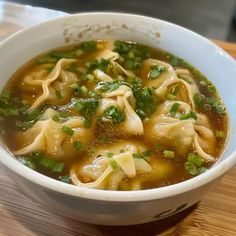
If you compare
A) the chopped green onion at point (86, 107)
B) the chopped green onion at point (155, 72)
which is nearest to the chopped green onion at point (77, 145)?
the chopped green onion at point (86, 107)

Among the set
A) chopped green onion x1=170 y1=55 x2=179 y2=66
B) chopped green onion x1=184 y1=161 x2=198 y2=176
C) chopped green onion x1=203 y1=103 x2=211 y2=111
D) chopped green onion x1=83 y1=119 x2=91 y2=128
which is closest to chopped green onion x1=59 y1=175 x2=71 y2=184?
chopped green onion x1=83 y1=119 x2=91 y2=128

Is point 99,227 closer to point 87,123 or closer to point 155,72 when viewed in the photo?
point 87,123

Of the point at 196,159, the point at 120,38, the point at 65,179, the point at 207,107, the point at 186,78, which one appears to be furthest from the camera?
the point at 120,38

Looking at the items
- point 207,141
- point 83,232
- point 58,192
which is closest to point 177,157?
point 207,141

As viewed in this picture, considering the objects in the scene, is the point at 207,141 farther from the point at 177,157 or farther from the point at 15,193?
the point at 15,193

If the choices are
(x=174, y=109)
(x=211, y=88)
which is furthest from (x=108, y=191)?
(x=211, y=88)

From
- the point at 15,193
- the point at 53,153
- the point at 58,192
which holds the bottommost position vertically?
the point at 15,193

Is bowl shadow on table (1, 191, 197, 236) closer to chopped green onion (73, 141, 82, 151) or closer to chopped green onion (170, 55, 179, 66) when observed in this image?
chopped green onion (73, 141, 82, 151)
